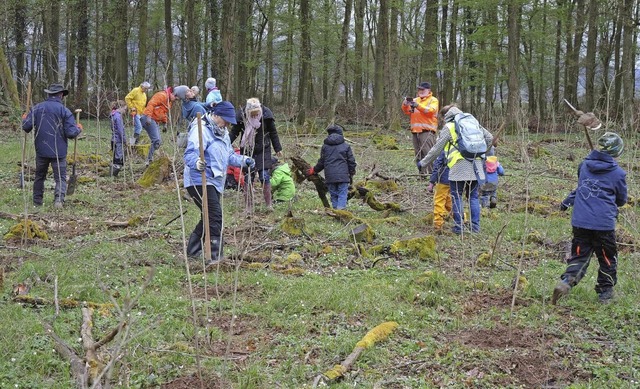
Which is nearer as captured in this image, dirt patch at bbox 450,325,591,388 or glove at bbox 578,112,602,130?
dirt patch at bbox 450,325,591,388

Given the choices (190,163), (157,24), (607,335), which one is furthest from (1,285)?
(157,24)

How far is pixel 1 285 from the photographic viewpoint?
545 cm

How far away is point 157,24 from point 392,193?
95.3 ft

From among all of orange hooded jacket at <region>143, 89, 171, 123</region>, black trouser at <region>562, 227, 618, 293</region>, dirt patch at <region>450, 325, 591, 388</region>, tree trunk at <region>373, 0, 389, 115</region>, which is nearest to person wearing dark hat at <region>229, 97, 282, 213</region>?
orange hooded jacket at <region>143, 89, 171, 123</region>

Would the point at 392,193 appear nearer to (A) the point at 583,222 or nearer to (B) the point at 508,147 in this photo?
(A) the point at 583,222

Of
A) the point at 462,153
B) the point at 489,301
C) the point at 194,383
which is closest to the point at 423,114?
the point at 462,153

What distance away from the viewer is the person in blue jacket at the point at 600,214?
566 centimetres

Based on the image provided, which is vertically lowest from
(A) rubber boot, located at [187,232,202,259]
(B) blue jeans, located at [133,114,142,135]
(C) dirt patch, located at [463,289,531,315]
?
(C) dirt patch, located at [463,289,531,315]

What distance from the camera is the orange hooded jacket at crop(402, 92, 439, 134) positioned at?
12.0 meters

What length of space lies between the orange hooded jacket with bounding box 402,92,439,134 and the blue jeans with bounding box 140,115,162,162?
5198 millimetres

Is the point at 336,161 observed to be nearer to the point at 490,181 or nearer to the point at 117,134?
the point at 490,181

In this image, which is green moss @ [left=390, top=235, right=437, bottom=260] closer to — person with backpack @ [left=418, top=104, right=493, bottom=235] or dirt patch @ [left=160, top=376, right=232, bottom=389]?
person with backpack @ [left=418, top=104, right=493, bottom=235]

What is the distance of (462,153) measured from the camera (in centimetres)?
793

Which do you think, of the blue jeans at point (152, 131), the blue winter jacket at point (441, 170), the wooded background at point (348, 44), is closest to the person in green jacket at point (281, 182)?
the blue winter jacket at point (441, 170)
